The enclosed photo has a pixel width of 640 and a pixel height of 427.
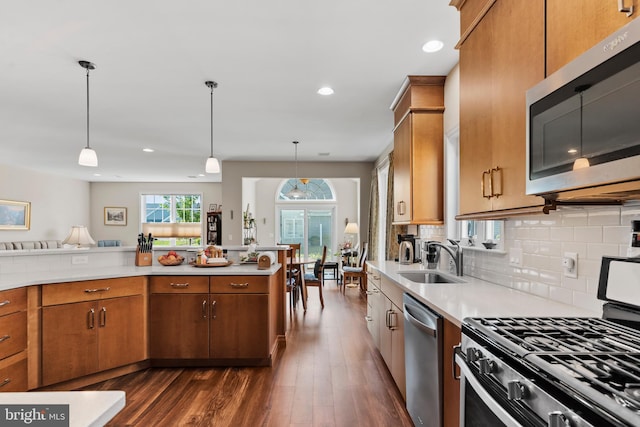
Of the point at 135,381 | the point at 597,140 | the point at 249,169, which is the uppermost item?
the point at 249,169

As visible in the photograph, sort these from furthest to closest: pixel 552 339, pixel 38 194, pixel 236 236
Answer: pixel 38 194 < pixel 236 236 < pixel 552 339

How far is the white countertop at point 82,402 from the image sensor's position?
66cm

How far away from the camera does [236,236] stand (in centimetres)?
701

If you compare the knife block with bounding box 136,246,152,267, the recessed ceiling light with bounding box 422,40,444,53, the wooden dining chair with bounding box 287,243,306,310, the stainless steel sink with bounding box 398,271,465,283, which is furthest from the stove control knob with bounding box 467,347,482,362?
the wooden dining chair with bounding box 287,243,306,310

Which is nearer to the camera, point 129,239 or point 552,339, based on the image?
point 552,339

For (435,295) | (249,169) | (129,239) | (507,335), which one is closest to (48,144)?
(249,169)

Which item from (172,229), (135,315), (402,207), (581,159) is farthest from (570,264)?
(172,229)

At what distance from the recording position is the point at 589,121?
1.07 m

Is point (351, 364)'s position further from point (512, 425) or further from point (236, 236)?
point (236, 236)

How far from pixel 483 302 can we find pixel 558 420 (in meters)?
1.03

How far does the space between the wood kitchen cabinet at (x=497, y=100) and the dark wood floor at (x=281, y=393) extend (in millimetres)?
1482

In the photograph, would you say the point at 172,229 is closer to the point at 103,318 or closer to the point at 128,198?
the point at 128,198

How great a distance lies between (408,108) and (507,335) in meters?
2.60

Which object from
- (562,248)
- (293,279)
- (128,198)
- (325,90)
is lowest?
(293,279)
